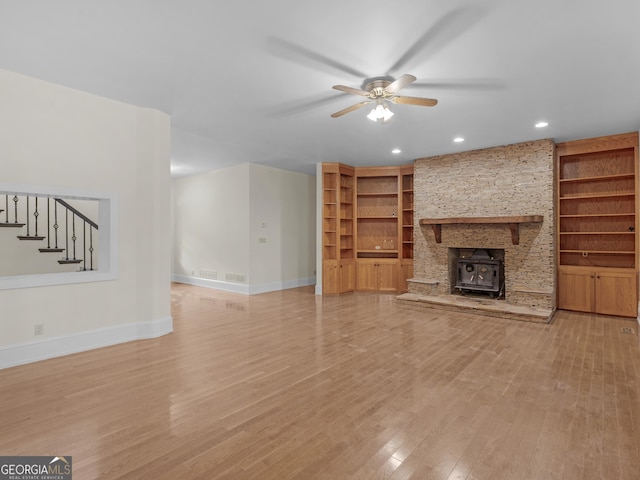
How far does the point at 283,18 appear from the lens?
258cm

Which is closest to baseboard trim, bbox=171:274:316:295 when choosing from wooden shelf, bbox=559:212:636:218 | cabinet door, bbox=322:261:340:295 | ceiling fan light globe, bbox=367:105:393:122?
cabinet door, bbox=322:261:340:295

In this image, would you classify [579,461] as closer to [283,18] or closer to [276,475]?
[276,475]

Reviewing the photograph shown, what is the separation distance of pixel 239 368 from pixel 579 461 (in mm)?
2793

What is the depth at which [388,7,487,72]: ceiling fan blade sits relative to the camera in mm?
2525

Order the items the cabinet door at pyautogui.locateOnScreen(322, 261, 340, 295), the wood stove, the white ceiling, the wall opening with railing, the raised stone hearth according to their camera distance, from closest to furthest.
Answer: the white ceiling
the wall opening with railing
the raised stone hearth
the wood stove
the cabinet door at pyautogui.locateOnScreen(322, 261, 340, 295)

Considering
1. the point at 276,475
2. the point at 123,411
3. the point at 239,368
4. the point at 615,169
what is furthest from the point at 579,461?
the point at 615,169

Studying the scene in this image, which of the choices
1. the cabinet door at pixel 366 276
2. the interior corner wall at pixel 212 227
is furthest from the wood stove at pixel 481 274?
the interior corner wall at pixel 212 227

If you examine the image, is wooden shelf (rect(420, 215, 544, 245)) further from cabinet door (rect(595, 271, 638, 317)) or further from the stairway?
the stairway

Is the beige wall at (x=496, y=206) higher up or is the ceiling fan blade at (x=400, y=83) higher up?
the ceiling fan blade at (x=400, y=83)

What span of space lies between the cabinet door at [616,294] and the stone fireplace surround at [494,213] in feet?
2.32

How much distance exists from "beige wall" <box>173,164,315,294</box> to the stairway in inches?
123

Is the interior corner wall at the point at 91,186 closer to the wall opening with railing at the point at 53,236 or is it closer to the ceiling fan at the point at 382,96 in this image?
the wall opening with railing at the point at 53,236

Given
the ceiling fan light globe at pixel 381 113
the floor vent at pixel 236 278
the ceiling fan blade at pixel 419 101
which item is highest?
the ceiling fan blade at pixel 419 101

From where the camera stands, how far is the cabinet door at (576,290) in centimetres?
578
